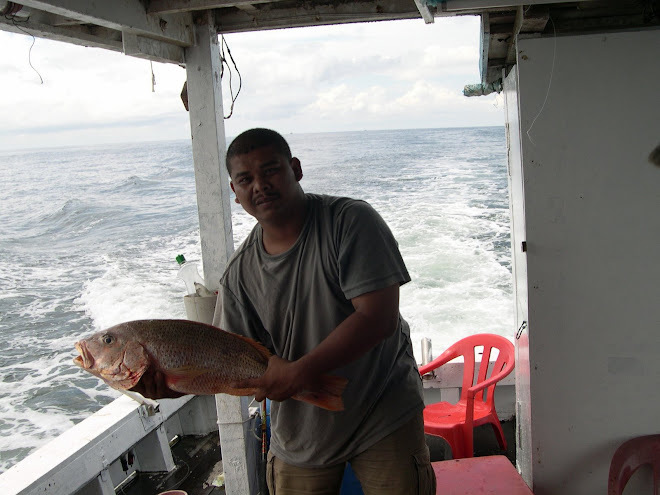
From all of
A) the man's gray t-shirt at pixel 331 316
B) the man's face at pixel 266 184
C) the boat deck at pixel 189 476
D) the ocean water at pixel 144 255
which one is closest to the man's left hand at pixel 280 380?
the man's gray t-shirt at pixel 331 316

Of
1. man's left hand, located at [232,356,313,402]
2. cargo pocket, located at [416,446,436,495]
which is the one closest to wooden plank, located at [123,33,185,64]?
man's left hand, located at [232,356,313,402]

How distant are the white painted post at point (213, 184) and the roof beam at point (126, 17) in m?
0.14

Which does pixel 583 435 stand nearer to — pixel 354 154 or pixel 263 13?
pixel 263 13

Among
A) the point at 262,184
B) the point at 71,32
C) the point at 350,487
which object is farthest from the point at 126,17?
the point at 350,487

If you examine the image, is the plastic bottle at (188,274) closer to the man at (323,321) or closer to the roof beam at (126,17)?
the roof beam at (126,17)

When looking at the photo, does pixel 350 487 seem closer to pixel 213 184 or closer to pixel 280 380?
pixel 280 380

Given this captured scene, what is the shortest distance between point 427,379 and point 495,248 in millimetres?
6786

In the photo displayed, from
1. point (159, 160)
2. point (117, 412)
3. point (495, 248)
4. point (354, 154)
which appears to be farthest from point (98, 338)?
point (159, 160)

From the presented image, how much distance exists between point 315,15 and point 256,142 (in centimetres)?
158

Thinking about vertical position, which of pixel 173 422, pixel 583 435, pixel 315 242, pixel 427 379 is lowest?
pixel 173 422

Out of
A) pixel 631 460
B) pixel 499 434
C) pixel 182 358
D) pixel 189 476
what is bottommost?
pixel 189 476

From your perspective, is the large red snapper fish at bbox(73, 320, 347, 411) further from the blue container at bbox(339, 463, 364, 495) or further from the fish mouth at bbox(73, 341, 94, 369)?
the blue container at bbox(339, 463, 364, 495)

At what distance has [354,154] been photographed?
71.7ft

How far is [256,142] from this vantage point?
7.04ft
